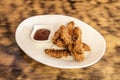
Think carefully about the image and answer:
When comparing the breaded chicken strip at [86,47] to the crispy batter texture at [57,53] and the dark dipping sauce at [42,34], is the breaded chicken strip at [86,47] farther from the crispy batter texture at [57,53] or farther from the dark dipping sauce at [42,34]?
the dark dipping sauce at [42,34]

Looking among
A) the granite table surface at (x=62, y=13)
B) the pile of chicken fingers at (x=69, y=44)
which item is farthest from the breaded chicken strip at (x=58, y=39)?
the granite table surface at (x=62, y=13)

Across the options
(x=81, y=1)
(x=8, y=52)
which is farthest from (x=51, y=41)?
(x=81, y=1)

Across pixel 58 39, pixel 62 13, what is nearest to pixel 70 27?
pixel 58 39

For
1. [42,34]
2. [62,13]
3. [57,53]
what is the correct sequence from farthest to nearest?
[62,13] < [42,34] < [57,53]

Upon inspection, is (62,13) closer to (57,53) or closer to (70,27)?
(70,27)

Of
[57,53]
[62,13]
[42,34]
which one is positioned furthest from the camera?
[62,13]

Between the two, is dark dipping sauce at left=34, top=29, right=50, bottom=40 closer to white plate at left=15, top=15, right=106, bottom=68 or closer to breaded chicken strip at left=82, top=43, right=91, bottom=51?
white plate at left=15, top=15, right=106, bottom=68

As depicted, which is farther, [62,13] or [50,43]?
[62,13]
